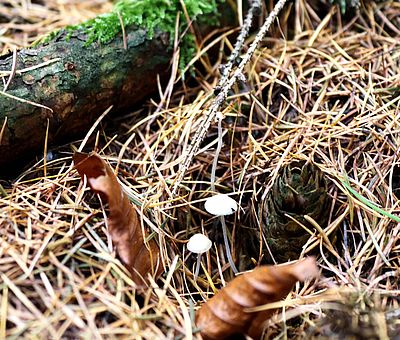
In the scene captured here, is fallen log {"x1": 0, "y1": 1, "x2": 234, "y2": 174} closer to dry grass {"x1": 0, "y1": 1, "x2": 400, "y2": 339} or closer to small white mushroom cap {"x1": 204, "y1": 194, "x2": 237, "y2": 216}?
dry grass {"x1": 0, "y1": 1, "x2": 400, "y2": 339}

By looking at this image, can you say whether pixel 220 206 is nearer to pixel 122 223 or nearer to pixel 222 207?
pixel 222 207

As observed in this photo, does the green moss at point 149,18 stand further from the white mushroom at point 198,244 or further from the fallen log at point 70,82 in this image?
the white mushroom at point 198,244

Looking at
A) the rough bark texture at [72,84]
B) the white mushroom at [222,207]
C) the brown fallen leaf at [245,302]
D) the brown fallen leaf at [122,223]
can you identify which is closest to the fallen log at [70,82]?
the rough bark texture at [72,84]

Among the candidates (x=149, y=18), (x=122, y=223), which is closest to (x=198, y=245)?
(x=122, y=223)

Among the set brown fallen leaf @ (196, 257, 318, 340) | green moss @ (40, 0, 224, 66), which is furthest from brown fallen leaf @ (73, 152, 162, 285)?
green moss @ (40, 0, 224, 66)

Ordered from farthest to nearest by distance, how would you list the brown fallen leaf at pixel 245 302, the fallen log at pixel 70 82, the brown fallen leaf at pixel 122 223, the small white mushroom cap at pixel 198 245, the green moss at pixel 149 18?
the green moss at pixel 149 18 → the fallen log at pixel 70 82 → the small white mushroom cap at pixel 198 245 → the brown fallen leaf at pixel 122 223 → the brown fallen leaf at pixel 245 302
